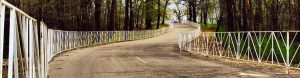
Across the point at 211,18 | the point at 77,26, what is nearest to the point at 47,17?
the point at 77,26

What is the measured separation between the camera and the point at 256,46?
63.0 ft

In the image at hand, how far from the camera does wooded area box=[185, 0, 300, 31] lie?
33281 millimetres

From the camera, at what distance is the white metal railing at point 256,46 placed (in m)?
17.0

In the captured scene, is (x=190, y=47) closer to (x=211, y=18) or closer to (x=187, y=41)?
(x=187, y=41)

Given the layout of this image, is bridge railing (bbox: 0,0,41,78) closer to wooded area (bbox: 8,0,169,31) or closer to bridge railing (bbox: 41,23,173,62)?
bridge railing (bbox: 41,23,173,62)

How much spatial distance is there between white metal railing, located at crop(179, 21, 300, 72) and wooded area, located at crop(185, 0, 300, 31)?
19.1 feet

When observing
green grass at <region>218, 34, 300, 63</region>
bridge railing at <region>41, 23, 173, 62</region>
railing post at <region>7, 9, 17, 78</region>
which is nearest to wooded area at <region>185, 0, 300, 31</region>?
green grass at <region>218, 34, 300, 63</region>

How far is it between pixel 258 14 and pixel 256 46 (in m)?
24.8

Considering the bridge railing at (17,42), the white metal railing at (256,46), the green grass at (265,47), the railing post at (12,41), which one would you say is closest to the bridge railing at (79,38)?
the bridge railing at (17,42)

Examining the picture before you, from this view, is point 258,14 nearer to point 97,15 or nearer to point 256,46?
point 97,15

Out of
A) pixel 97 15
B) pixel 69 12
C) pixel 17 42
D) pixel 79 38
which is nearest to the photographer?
pixel 17 42

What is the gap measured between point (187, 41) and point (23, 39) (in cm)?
2578

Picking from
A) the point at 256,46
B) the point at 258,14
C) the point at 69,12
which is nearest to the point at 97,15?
the point at 69,12

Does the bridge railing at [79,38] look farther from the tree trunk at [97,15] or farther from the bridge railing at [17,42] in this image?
the bridge railing at [17,42]
